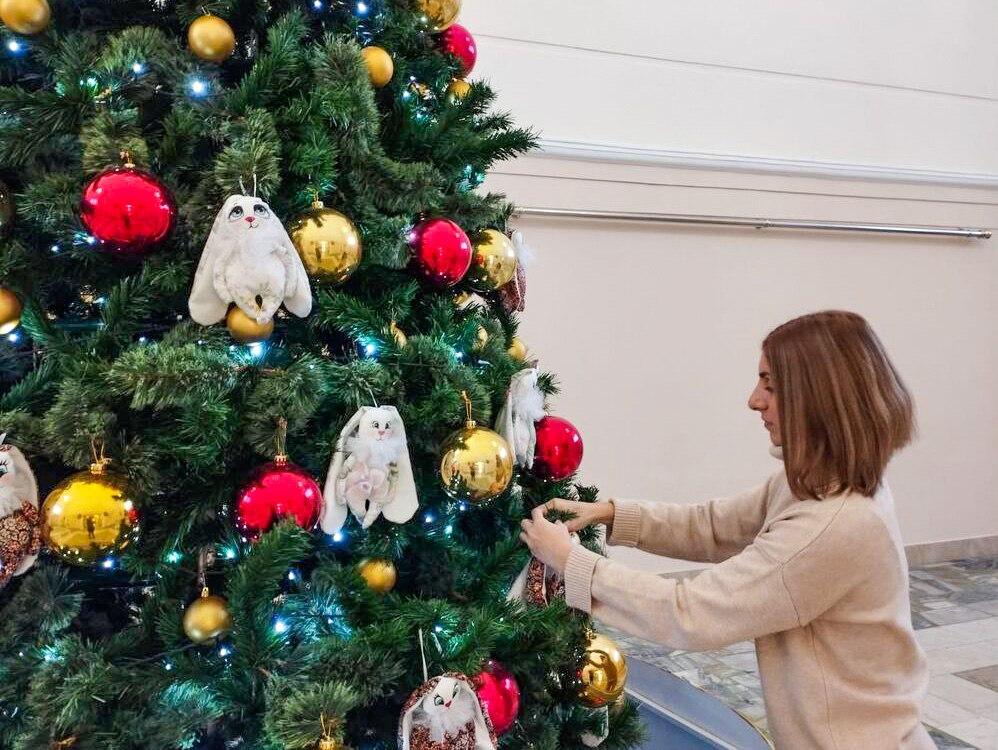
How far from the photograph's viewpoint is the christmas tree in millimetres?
705

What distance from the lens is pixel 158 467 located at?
30.4 inches

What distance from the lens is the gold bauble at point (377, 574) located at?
841mm

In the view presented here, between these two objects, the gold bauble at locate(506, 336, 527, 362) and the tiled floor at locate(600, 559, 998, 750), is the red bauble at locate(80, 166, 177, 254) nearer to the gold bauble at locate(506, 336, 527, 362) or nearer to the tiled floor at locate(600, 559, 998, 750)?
the gold bauble at locate(506, 336, 527, 362)

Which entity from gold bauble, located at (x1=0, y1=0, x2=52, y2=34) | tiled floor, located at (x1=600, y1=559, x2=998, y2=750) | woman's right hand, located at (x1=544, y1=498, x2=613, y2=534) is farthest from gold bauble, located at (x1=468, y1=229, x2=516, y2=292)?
tiled floor, located at (x1=600, y1=559, x2=998, y2=750)

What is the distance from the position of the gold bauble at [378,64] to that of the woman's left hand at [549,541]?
0.56 m

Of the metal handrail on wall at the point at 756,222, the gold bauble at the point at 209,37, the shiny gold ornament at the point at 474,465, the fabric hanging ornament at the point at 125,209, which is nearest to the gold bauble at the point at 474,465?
the shiny gold ornament at the point at 474,465

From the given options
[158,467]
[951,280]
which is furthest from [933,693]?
[158,467]

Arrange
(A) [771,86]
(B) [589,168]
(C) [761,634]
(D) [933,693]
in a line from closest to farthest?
(C) [761,634] < (D) [933,693] < (B) [589,168] < (A) [771,86]

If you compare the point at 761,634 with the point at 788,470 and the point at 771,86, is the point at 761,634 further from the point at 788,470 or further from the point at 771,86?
the point at 771,86

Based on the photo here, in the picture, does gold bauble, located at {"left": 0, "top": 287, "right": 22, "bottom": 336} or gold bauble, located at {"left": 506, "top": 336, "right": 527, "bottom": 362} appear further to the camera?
gold bauble, located at {"left": 506, "top": 336, "right": 527, "bottom": 362}

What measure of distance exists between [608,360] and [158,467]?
219 cm

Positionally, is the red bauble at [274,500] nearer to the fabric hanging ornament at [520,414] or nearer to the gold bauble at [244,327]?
the gold bauble at [244,327]

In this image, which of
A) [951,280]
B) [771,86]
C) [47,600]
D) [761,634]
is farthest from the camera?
[951,280]

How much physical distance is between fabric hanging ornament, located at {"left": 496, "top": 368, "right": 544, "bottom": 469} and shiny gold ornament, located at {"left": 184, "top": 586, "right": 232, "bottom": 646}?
0.36 m
